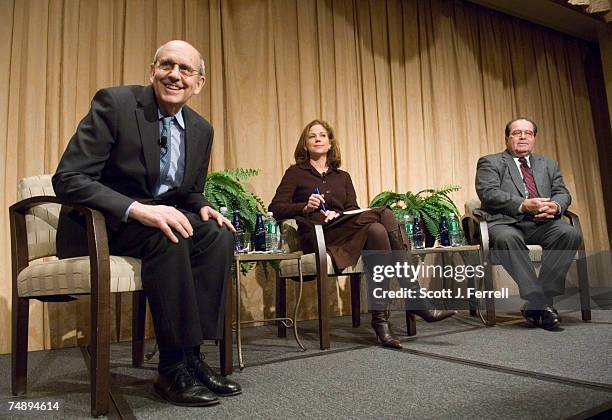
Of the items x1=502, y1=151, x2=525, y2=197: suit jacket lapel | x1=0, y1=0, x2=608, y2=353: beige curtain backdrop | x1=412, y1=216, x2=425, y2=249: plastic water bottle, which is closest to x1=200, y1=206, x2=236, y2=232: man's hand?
x1=0, y1=0, x2=608, y2=353: beige curtain backdrop

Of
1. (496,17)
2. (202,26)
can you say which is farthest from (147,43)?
(496,17)

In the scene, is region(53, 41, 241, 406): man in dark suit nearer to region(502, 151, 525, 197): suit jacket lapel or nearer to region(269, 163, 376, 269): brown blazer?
region(269, 163, 376, 269): brown blazer

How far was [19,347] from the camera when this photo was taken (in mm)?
1681

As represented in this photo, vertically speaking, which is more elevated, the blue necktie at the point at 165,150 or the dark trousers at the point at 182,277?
the blue necktie at the point at 165,150

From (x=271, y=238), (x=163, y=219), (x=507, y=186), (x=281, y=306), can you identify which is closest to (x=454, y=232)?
(x=507, y=186)

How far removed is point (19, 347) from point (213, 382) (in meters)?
0.72

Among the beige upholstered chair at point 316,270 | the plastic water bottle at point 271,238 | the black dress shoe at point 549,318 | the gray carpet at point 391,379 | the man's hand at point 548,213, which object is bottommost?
the gray carpet at point 391,379

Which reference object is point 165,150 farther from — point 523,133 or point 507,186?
point 523,133

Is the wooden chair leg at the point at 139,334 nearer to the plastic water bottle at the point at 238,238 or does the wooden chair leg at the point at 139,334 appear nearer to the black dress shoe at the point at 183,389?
the plastic water bottle at the point at 238,238

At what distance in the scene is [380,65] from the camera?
4.34 meters

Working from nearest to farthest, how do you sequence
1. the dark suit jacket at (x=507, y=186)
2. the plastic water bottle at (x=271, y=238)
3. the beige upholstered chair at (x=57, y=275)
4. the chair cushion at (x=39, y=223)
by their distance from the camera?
the beige upholstered chair at (x=57, y=275) → the chair cushion at (x=39, y=223) → the plastic water bottle at (x=271, y=238) → the dark suit jacket at (x=507, y=186)

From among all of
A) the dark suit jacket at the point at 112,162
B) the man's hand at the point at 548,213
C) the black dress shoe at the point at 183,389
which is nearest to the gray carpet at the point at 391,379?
the black dress shoe at the point at 183,389

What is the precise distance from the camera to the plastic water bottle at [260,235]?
2546mm

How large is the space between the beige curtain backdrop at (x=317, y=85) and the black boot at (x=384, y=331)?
1.27 m
